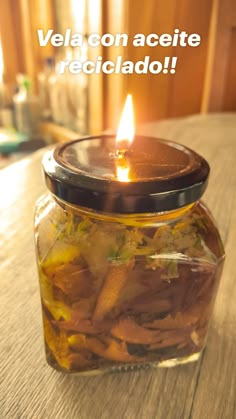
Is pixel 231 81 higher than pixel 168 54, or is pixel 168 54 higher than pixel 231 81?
pixel 168 54

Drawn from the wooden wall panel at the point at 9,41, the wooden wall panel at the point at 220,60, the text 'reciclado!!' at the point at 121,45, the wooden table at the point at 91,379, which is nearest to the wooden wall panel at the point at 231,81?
the wooden wall panel at the point at 220,60

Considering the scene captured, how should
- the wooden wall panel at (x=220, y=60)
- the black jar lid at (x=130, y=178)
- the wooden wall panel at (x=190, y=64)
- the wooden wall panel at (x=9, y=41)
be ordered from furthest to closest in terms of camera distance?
the wooden wall panel at (x=9, y=41) < the wooden wall panel at (x=220, y=60) < the wooden wall panel at (x=190, y=64) < the black jar lid at (x=130, y=178)

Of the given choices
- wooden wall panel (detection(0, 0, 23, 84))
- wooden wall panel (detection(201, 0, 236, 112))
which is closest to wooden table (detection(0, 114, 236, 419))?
wooden wall panel (detection(201, 0, 236, 112))

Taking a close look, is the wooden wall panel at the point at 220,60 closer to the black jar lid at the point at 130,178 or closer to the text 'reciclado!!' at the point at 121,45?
the text 'reciclado!!' at the point at 121,45

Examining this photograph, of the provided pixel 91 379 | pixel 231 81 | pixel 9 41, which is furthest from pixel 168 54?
pixel 9 41

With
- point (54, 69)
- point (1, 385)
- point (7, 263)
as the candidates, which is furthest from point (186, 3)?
point (54, 69)

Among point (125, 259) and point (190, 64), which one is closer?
point (125, 259)

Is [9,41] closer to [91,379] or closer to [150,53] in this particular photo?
[150,53]

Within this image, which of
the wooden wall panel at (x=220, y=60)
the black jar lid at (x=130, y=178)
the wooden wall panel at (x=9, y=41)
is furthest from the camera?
the wooden wall panel at (x=9, y=41)
